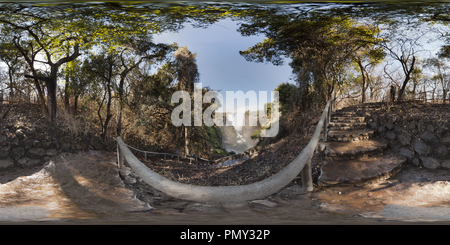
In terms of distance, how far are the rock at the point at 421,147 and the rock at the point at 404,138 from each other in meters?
0.05

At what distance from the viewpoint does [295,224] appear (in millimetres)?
1078

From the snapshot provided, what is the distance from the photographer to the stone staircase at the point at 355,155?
4.38 ft

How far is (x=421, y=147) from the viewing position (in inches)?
55.2

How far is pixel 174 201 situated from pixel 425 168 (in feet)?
5.69

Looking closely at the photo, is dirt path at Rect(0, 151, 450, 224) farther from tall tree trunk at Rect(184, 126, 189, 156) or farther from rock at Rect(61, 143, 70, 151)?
tall tree trunk at Rect(184, 126, 189, 156)

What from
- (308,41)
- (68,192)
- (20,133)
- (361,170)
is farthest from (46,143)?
(361,170)

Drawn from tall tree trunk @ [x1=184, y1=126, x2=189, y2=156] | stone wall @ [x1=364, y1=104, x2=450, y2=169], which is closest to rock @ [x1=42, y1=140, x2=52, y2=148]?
tall tree trunk @ [x1=184, y1=126, x2=189, y2=156]

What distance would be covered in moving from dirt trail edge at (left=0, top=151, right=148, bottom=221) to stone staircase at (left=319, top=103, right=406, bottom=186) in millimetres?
1341

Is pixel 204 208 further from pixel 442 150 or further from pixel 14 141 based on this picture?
pixel 442 150

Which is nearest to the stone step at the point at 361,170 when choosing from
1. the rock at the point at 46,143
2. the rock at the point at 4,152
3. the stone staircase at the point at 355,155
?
the stone staircase at the point at 355,155

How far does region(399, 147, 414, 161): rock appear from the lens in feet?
4.54

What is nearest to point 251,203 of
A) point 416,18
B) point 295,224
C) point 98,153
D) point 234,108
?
point 295,224

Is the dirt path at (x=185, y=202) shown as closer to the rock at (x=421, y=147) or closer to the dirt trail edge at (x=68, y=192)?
the dirt trail edge at (x=68, y=192)

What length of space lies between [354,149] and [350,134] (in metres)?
0.27
